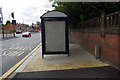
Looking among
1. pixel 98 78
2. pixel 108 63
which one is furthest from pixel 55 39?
pixel 98 78

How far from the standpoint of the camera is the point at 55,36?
8.52 metres

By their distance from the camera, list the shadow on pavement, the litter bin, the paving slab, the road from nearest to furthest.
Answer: the shadow on pavement, the paving slab, the road, the litter bin

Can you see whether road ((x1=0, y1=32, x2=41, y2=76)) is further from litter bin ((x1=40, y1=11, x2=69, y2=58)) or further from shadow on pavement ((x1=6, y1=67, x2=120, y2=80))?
litter bin ((x1=40, y1=11, x2=69, y2=58))

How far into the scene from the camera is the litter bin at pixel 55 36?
8.34 metres

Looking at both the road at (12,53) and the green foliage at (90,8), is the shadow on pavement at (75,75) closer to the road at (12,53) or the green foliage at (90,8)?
the road at (12,53)

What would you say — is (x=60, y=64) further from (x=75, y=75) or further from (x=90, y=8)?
(x=90, y=8)

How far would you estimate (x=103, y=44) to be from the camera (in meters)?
6.81

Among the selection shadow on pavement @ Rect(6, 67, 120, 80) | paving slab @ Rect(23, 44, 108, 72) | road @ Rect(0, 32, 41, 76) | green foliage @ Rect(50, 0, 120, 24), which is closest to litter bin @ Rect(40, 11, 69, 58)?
paving slab @ Rect(23, 44, 108, 72)

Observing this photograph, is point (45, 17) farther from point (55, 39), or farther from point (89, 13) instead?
point (89, 13)

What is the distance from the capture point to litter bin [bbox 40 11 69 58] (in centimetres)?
834

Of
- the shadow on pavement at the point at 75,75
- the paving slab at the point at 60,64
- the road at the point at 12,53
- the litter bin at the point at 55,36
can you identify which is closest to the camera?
the shadow on pavement at the point at 75,75

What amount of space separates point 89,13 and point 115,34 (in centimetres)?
576

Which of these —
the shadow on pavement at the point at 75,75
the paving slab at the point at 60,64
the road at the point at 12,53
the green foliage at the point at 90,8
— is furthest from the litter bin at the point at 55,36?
the shadow on pavement at the point at 75,75

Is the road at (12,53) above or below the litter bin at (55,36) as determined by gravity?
below
